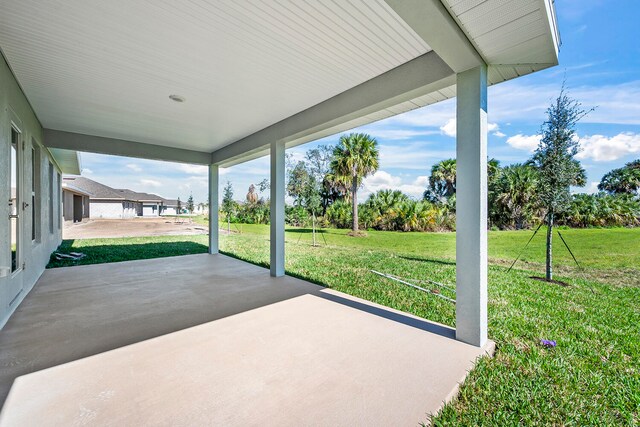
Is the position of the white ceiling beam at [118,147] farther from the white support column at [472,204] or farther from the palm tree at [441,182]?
the palm tree at [441,182]

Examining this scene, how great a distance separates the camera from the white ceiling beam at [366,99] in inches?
117

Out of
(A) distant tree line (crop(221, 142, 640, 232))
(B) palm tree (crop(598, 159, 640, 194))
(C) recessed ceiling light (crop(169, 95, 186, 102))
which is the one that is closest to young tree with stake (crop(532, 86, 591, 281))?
(A) distant tree line (crop(221, 142, 640, 232))

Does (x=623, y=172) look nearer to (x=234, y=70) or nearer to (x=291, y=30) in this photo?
(x=291, y=30)

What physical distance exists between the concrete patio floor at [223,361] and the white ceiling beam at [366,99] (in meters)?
2.70

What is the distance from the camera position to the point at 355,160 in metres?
11.2

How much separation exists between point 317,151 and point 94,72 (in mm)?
8381

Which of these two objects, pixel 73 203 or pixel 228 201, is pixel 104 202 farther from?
pixel 228 201

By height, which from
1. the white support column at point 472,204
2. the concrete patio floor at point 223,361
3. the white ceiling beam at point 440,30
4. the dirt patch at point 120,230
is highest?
the white ceiling beam at point 440,30

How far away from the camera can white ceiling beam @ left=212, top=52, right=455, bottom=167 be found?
2.98 meters

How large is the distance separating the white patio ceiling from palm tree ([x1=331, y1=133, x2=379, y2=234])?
650 cm

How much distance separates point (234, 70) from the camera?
3377 mm

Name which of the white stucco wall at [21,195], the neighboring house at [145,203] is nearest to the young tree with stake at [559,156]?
the white stucco wall at [21,195]

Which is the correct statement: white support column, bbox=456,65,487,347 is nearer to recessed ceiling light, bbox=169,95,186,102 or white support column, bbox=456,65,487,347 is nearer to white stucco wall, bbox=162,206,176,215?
recessed ceiling light, bbox=169,95,186,102

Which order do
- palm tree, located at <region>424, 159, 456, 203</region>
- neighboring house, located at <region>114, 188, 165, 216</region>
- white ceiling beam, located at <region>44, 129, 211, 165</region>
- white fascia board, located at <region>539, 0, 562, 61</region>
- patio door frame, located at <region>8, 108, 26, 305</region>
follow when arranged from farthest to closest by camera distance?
neighboring house, located at <region>114, 188, 165, 216</region> < palm tree, located at <region>424, 159, 456, 203</region> < white ceiling beam, located at <region>44, 129, 211, 165</region> < patio door frame, located at <region>8, 108, 26, 305</region> < white fascia board, located at <region>539, 0, 562, 61</region>
